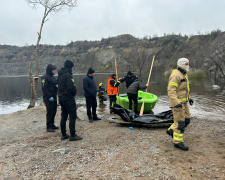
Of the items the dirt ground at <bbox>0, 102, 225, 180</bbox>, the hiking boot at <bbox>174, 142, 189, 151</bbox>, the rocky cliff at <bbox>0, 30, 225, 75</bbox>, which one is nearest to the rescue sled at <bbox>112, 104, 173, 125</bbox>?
the dirt ground at <bbox>0, 102, 225, 180</bbox>

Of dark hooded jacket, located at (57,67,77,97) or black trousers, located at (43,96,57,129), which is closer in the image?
dark hooded jacket, located at (57,67,77,97)

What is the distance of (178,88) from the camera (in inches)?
155

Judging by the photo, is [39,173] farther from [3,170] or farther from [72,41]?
[72,41]

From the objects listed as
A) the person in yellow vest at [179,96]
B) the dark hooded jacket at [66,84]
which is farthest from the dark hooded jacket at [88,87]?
the person in yellow vest at [179,96]

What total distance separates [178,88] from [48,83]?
12.1 feet

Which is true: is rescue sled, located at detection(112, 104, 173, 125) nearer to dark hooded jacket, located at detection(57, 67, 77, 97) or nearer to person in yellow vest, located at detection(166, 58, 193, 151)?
person in yellow vest, located at detection(166, 58, 193, 151)

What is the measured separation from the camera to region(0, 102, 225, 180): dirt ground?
123 inches

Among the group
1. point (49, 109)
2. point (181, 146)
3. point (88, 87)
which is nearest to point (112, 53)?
point (88, 87)

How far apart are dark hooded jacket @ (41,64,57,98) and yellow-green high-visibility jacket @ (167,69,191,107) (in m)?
3.41

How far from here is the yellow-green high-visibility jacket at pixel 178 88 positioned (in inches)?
151

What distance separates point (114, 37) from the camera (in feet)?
295

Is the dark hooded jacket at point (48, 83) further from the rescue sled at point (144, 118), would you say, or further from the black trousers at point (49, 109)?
the rescue sled at point (144, 118)

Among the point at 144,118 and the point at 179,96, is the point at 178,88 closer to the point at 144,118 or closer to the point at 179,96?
the point at 179,96

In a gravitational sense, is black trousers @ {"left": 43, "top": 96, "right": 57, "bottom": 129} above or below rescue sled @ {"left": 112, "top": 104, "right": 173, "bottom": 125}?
above
